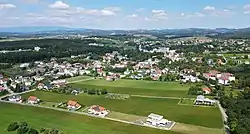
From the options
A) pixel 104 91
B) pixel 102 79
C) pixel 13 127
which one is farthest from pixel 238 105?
pixel 102 79

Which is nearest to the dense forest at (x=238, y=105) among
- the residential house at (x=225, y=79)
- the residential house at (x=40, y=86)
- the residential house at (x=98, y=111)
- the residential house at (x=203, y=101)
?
the residential house at (x=203, y=101)

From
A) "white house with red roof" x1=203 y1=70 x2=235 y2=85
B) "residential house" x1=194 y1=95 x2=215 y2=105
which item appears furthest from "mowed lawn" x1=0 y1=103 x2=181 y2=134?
"white house with red roof" x1=203 y1=70 x2=235 y2=85

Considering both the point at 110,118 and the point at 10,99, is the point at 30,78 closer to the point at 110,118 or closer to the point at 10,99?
the point at 10,99

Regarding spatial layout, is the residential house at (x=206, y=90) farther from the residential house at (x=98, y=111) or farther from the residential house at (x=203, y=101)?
the residential house at (x=98, y=111)

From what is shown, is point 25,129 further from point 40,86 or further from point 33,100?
point 40,86

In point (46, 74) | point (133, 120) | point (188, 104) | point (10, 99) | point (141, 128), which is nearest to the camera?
point (141, 128)

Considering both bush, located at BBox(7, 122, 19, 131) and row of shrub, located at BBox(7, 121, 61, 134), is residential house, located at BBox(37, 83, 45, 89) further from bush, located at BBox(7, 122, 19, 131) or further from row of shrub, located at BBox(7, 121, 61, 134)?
bush, located at BBox(7, 122, 19, 131)

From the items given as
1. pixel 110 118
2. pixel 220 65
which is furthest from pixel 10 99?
pixel 220 65

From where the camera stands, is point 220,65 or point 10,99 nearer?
point 10,99
